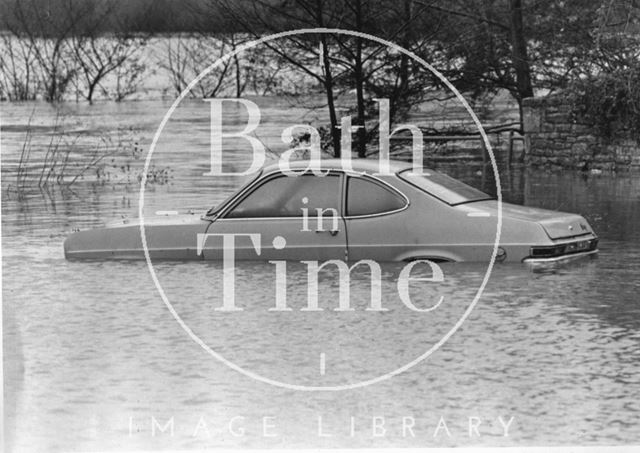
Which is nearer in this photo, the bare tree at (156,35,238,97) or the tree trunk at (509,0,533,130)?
the tree trunk at (509,0,533,130)

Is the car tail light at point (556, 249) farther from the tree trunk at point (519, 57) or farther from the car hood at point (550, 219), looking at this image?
the tree trunk at point (519, 57)

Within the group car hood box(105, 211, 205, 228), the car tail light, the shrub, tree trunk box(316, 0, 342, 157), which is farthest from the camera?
the shrub

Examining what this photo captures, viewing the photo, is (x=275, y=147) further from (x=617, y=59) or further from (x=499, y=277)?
(x=499, y=277)

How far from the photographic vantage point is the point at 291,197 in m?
15.3

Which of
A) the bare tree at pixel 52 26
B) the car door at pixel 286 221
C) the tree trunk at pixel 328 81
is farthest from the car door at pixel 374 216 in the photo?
the bare tree at pixel 52 26

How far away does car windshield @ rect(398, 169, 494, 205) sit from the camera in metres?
15.0

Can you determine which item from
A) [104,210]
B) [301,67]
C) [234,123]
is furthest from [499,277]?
[234,123]

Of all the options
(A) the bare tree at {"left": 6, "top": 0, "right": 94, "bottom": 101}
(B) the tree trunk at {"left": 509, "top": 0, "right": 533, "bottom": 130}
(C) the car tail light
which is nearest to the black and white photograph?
(C) the car tail light

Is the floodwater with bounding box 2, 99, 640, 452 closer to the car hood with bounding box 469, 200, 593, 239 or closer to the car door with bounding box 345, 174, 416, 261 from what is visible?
the car door with bounding box 345, 174, 416, 261

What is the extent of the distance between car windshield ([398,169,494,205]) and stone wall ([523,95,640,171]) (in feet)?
47.9

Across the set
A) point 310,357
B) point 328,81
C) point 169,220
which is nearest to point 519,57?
point 328,81

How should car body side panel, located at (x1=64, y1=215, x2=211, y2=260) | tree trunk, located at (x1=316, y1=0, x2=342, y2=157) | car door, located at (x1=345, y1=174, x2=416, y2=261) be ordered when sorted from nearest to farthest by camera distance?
car door, located at (x1=345, y1=174, x2=416, y2=261) < car body side panel, located at (x1=64, y1=215, x2=211, y2=260) < tree trunk, located at (x1=316, y1=0, x2=342, y2=157)

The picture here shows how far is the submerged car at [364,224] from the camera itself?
14703 mm

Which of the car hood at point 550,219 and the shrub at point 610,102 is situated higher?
the shrub at point 610,102
